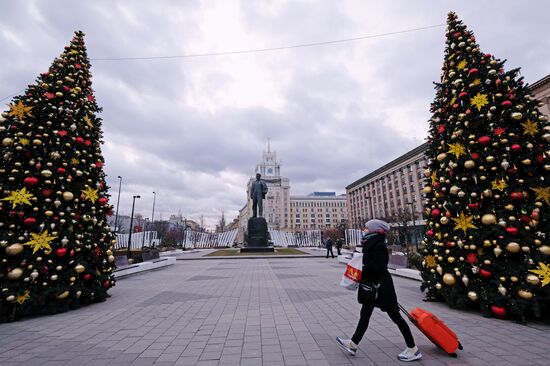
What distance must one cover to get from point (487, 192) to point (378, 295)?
12.6 ft

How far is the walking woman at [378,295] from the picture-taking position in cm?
361

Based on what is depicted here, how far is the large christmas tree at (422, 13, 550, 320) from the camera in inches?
205

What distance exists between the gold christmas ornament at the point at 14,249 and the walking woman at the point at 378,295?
651cm

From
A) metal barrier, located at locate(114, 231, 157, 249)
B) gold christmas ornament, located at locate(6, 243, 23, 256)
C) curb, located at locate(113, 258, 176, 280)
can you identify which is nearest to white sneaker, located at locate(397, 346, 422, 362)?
gold christmas ornament, located at locate(6, 243, 23, 256)

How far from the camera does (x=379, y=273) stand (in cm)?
368

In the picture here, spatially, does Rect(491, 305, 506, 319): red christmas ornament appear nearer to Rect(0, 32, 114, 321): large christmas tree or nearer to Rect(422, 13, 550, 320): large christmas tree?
Rect(422, 13, 550, 320): large christmas tree

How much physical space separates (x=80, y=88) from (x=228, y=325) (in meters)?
7.03

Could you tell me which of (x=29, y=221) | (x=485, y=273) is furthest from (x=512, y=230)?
(x=29, y=221)

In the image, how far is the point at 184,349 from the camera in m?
4.09

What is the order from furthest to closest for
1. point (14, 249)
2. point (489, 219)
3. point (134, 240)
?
1. point (134, 240)
2. point (14, 249)
3. point (489, 219)

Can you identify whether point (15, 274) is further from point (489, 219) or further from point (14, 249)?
point (489, 219)

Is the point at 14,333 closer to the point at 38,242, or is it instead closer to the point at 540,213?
the point at 38,242

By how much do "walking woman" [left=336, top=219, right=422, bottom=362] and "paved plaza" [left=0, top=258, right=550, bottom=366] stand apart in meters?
0.20

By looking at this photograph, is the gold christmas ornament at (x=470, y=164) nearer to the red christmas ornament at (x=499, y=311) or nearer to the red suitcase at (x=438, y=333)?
the red christmas ornament at (x=499, y=311)
